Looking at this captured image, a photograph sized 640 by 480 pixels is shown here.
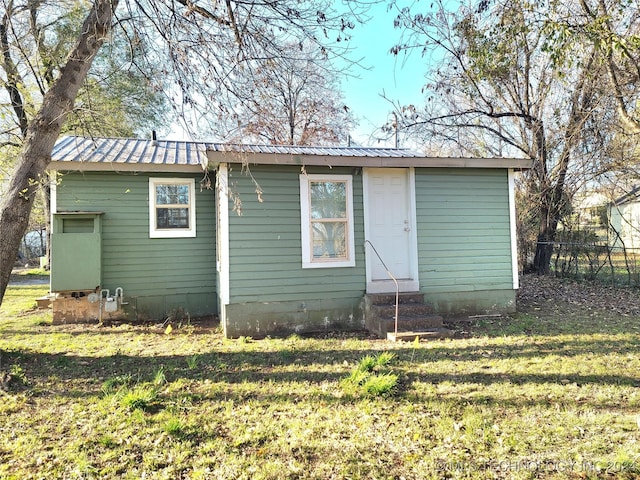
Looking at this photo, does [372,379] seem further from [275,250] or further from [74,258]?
[74,258]

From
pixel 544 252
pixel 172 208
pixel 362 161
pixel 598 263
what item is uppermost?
pixel 362 161

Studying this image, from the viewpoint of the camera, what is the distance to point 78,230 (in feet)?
24.2

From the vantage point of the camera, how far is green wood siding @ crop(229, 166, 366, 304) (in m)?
6.20

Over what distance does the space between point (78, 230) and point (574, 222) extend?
12.4 m

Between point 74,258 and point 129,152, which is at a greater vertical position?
point 129,152

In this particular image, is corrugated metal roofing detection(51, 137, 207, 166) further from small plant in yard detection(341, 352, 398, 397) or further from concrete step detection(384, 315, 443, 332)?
small plant in yard detection(341, 352, 398, 397)

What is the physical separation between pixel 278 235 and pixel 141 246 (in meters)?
3.06

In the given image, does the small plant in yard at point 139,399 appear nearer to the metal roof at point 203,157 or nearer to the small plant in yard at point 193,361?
the small plant in yard at point 193,361

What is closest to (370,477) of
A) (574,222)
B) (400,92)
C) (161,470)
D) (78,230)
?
(161,470)

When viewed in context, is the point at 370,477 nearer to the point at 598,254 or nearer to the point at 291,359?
the point at 291,359

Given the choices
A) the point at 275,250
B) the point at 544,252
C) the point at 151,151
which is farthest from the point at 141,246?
the point at 544,252

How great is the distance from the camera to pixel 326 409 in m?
3.46

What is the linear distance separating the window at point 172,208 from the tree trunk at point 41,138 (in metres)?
3.04

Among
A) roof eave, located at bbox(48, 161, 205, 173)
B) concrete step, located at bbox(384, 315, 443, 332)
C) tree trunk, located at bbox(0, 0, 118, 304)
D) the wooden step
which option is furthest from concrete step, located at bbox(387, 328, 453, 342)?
tree trunk, located at bbox(0, 0, 118, 304)
